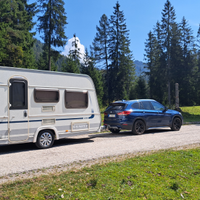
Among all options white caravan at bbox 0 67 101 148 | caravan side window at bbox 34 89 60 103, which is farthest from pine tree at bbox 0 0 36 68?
caravan side window at bbox 34 89 60 103

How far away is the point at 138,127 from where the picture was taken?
11469 millimetres

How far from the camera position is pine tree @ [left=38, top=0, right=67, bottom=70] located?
29736 mm

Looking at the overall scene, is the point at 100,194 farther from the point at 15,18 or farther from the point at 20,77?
the point at 15,18

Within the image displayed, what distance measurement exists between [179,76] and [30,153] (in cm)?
4722

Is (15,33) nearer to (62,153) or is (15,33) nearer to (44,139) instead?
(44,139)

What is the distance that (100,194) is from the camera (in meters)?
4.00

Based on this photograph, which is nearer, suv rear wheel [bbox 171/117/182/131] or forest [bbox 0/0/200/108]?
Answer: suv rear wheel [bbox 171/117/182/131]

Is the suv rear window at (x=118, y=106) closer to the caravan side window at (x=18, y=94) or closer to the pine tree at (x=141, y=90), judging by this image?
the caravan side window at (x=18, y=94)

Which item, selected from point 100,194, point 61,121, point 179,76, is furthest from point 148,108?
point 179,76

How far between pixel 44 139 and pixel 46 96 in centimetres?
159

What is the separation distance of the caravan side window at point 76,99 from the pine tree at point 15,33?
55.4 ft

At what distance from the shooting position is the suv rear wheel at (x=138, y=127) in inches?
444

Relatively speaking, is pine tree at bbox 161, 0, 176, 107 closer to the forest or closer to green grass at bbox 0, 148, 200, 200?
the forest

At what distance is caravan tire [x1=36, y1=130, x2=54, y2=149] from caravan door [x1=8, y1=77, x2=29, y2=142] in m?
0.56
